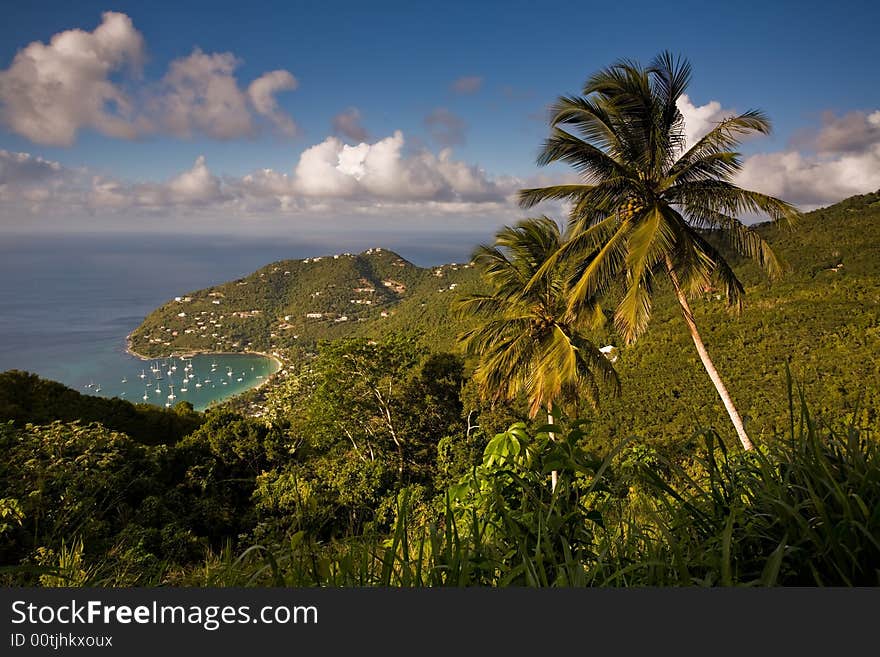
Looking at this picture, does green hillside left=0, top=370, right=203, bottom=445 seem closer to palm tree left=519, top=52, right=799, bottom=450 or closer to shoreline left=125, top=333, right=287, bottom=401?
palm tree left=519, top=52, right=799, bottom=450

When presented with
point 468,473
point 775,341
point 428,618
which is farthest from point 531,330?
point 775,341

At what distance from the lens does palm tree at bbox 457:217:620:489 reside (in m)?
8.34

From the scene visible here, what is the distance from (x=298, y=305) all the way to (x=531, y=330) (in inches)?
4945

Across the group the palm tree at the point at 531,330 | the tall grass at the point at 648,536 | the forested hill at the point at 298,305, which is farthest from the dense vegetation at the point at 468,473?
the forested hill at the point at 298,305

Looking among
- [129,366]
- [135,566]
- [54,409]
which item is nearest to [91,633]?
[135,566]

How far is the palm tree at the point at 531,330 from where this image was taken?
328 inches

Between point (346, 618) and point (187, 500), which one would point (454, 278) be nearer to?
point (187, 500)

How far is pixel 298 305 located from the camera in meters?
127

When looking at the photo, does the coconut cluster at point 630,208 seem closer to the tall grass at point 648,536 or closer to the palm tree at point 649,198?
the palm tree at point 649,198

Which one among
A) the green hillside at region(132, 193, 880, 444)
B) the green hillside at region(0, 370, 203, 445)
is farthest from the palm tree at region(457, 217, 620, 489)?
the green hillside at region(0, 370, 203, 445)

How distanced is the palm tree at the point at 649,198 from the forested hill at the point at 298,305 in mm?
79296

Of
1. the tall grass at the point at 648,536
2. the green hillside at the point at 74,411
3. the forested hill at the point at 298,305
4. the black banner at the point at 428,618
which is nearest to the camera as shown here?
the black banner at the point at 428,618

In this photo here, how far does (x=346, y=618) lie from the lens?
87 centimetres

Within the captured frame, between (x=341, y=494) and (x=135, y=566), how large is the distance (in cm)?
801
